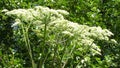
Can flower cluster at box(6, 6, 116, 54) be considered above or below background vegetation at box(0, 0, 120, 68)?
above

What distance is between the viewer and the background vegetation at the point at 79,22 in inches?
225

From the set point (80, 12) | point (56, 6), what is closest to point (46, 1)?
point (56, 6)

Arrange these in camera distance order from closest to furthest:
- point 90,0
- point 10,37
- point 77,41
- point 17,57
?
point 77,41 < point 17,57 < point 10,37 < point 90,0

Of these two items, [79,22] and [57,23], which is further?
[79,22]

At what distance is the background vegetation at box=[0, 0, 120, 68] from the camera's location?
5715 millimetres

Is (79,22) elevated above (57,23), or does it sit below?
below

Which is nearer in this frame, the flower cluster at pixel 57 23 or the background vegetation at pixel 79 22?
the flower cluster at pixel 57 23

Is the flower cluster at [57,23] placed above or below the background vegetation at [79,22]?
above

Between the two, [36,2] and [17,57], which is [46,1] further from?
[17,57]

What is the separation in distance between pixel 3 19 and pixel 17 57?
2.71 feet

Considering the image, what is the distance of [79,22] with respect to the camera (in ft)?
20.5

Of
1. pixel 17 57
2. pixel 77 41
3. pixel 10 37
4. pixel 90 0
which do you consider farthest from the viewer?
pixel 90 0

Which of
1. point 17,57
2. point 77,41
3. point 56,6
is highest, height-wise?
point 77,41

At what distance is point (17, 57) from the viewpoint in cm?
582
